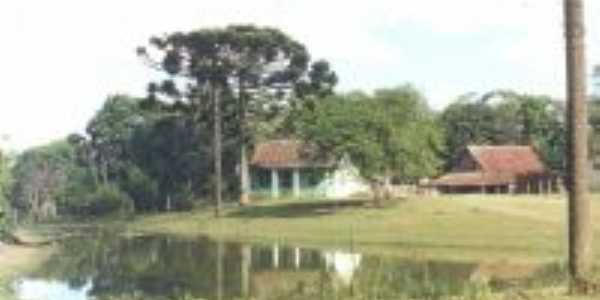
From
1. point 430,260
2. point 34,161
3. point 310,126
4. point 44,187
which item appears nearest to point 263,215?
point 310,126

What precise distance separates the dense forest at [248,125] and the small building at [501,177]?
2.04 metres

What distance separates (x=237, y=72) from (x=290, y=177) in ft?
51.7

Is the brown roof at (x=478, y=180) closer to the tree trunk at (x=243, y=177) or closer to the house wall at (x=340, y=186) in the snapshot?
the house wall at (x=340, y=186)

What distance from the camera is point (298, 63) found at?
97.6 metres

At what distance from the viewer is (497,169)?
108 meters

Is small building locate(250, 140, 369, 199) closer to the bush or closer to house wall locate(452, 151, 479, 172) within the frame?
house wall locate(452, 151, 479, 172)

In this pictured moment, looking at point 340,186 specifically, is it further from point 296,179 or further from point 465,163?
point 465,163

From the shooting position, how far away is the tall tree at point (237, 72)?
316ft

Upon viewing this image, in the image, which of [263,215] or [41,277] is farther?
[263,215]

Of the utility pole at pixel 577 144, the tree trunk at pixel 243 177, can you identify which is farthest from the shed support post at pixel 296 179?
the utility pole at pixel 577 144

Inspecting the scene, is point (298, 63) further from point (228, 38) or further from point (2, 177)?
point (2, 177)

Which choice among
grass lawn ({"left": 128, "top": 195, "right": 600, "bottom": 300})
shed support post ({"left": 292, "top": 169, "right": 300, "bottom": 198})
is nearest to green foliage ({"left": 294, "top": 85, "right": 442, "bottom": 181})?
grass lawn ({"left": 128, "top": 195, "right": 600, "bottom": 300})

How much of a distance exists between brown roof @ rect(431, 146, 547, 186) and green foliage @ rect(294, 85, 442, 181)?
71.5 feet

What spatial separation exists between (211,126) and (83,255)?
39.8 m
